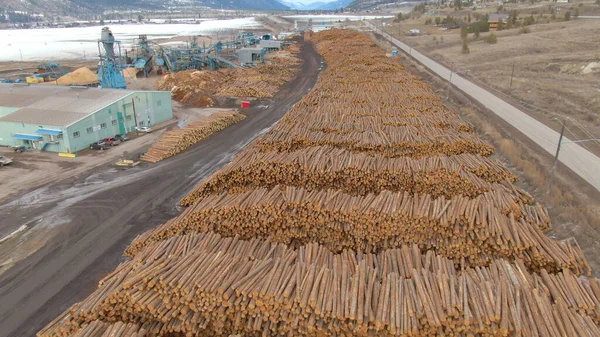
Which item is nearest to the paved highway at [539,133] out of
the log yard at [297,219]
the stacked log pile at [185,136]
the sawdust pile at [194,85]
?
the log yard at [297,219]

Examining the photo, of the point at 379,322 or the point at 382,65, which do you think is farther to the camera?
the point at 382,65

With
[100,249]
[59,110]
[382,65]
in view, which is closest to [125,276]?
[100,249]


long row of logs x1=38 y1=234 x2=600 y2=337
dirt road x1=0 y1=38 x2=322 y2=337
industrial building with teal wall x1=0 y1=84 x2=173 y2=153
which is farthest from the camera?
industrial building with teal wall x1=0 y1=84 x2=173 y2=153

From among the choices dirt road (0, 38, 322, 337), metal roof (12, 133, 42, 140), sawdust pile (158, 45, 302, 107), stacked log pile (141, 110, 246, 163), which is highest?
sawdust pile (158, 45, 302, 107)

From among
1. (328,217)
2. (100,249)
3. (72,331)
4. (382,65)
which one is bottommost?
(100,249)

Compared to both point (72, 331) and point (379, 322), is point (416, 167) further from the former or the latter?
point (72, 331)

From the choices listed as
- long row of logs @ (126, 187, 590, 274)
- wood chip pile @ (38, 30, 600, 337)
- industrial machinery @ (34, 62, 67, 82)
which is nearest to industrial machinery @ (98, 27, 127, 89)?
industrial machinery @ (34, 62, 67, 82)

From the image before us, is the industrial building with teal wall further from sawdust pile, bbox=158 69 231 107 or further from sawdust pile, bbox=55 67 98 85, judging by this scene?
sawdust pile, bbox=55 67 98 85
